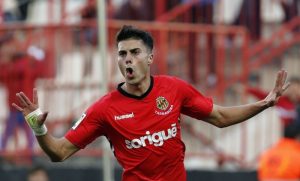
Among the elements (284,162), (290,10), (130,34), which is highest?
(130,34)

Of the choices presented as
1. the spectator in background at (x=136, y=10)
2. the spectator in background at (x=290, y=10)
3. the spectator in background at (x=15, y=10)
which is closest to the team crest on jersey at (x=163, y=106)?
the spectator in background at (x=290, y=10)

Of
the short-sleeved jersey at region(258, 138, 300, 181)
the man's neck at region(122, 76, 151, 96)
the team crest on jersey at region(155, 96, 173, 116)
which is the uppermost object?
the man's neck at region(122, 76, 151, 96)

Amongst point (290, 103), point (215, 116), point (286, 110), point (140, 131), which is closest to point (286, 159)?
point (286, 110)

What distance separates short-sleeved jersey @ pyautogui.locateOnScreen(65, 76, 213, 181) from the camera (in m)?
8.55

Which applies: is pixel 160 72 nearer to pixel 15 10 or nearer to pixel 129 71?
pixel 15 10

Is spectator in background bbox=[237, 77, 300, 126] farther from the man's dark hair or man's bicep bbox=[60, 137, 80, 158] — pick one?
man's bicep bbox=[60, 137, 80, 158]

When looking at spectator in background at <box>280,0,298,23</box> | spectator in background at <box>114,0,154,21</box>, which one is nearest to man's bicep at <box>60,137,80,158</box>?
spectator in background at <box>280,0,298,23</box>

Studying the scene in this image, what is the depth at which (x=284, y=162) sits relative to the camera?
37.2ft

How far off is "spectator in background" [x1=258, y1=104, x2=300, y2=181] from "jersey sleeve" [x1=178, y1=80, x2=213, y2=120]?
2629 millimetres

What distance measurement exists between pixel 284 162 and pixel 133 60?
3.35 meters

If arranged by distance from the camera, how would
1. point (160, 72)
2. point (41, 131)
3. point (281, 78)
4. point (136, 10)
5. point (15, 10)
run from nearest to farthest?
point (41, 131), point (281, 78), point (160, 72), point (136, 10), point (15, 10)

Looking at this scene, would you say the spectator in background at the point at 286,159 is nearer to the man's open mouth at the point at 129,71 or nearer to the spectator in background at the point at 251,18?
the man's open mouth at the point at 129,71

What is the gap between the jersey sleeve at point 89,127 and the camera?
338 inches

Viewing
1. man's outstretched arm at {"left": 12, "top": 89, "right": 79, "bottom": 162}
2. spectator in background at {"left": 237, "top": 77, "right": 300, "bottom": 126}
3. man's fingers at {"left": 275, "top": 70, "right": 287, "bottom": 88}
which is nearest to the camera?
man's outstretched arm at {"left": 12, "top": 89, "right": 79, "bottom": 162}
